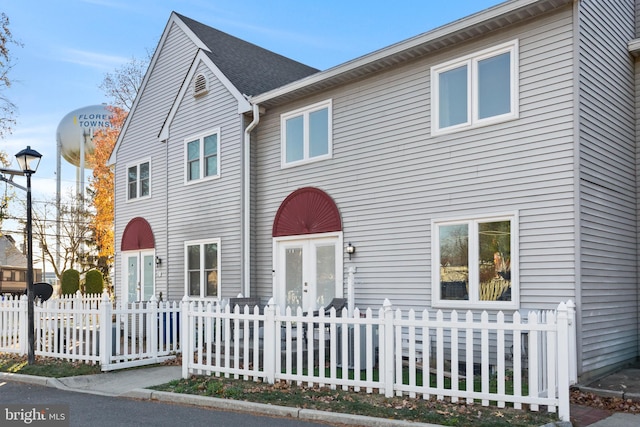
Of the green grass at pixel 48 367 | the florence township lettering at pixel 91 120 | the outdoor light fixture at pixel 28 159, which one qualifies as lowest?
the green grass at pixel 48 367

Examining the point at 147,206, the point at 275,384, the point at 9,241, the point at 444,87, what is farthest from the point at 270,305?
the point at 9,241

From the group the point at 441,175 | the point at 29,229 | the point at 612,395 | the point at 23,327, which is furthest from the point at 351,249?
the point at 23,327

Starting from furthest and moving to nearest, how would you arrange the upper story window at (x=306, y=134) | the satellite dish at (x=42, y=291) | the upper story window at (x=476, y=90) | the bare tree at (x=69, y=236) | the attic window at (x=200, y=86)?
the bare tree at (x=69, y=236), the satellite dish at (x=42, y=291), the attic window at (x=200, y=86), the upper story window at (x=306, y=134), the upper story window at (x=476, y=90)

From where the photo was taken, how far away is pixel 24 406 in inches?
296

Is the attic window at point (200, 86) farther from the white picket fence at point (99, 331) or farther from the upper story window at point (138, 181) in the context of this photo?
the white picket fence at point (99, 331)

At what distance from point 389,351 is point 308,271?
5.43m

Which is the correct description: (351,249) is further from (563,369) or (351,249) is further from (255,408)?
(563,369)

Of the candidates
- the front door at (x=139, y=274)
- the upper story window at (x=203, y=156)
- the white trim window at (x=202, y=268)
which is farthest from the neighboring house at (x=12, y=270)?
the upper story window at (x=203, y=156)

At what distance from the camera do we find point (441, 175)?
1004 cm

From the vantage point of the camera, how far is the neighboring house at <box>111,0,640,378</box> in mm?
8609

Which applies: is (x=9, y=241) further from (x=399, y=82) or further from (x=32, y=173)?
(x=399, y=82)

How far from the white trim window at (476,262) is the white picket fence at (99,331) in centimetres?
510

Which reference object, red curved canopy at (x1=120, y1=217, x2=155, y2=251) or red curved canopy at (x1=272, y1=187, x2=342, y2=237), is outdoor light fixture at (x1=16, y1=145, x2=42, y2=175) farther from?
red curved canopy at (x1=120, y1=217, x2=155, y2=251)

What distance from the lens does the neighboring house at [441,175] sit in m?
8.61
